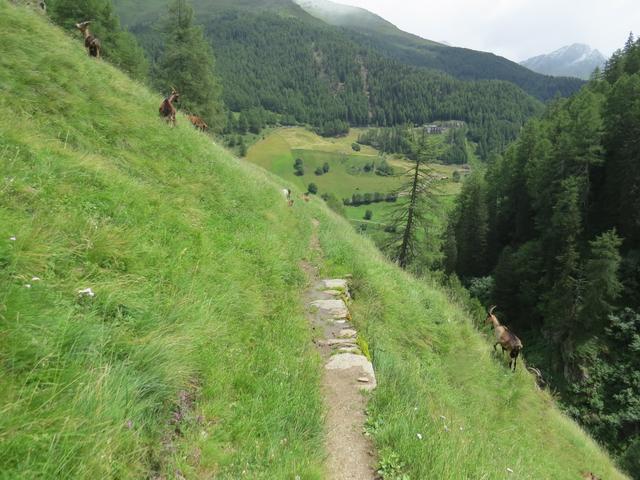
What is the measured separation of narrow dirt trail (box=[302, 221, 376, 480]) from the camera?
460 cm

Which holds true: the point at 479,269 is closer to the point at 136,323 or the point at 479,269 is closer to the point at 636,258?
the point at 636,258

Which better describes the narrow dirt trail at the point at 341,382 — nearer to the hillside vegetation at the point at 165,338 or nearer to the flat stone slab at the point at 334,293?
the flat stone slab at the point at 334,293

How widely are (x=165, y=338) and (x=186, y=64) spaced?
4158cm

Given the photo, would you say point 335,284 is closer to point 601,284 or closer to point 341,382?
point 341,382

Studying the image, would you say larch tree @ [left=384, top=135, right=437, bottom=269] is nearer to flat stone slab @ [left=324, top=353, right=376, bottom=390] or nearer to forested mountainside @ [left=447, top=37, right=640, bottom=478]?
forested mountainside @ [left=447, top=37, right=640, bottom=478]

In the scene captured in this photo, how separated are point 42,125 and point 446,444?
34.2 ft

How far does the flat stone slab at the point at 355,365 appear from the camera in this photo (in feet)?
20.8

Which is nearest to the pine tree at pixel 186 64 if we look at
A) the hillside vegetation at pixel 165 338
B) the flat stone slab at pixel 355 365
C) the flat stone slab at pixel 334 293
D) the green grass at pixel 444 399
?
the hillside vegetation at pixel 165 338

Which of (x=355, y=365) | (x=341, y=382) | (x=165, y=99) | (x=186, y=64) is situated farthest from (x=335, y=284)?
(x=186, y=64)

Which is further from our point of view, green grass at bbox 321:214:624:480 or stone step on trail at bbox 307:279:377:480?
green grass at bbox 321:214:624:480

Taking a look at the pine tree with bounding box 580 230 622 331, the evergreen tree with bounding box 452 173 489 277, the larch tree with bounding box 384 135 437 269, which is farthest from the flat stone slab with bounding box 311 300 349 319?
the evergreen tree with bounding box 452 173 489 277

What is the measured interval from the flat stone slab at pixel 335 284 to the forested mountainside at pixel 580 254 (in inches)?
962

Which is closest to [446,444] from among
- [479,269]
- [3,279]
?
[3,279]

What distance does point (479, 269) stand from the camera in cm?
6675
